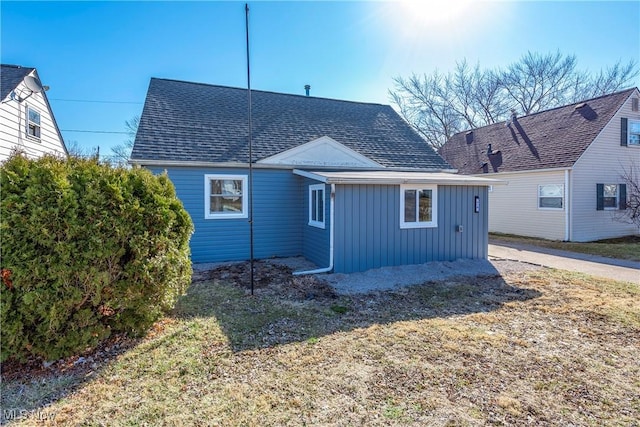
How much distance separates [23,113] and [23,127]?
44 centimetres

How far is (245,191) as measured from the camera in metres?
9.29

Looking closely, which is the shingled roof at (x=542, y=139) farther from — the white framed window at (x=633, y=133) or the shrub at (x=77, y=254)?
the shrub at (x=77, y=254)

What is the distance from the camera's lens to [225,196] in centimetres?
917

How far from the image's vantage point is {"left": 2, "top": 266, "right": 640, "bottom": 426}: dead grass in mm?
2758

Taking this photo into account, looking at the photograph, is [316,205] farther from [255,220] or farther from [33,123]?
[33,123]

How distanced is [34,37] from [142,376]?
12475 millimetres

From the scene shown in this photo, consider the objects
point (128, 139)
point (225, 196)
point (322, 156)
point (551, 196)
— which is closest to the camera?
point (225, 196)

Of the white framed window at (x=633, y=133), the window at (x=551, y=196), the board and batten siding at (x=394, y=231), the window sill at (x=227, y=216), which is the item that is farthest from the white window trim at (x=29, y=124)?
the white framed window at (x=633, y=133)

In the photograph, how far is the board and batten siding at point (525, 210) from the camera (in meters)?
13.1

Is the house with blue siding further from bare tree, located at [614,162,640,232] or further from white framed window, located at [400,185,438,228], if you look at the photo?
bare tree, located at [614,162,640,232]

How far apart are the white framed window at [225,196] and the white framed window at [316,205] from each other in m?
1.85

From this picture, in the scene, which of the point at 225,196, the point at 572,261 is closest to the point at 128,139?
the point at 225,196

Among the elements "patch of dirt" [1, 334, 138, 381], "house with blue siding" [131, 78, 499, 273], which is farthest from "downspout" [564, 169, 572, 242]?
"patch of dirt" [1, 334, 138, 381]

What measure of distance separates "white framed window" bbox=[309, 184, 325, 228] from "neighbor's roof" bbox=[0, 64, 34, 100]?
9003 millimetres
